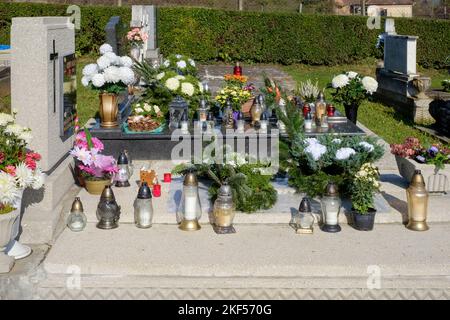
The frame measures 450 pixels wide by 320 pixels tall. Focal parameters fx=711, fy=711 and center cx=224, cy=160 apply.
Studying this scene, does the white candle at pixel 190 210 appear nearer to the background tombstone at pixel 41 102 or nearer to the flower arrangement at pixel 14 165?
the background tombstone at pixel 41 102

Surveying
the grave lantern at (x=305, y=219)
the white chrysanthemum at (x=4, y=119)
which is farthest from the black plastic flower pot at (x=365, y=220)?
the white chrysanthemum at (x=4, y=119)

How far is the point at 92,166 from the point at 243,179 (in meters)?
1.72

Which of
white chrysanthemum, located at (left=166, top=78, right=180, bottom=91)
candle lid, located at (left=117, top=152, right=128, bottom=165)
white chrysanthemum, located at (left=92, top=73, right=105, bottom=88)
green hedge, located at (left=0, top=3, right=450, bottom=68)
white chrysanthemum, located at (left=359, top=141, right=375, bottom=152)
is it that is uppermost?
green hedge, located at (left=0, top=3, right=450, bottom=68)

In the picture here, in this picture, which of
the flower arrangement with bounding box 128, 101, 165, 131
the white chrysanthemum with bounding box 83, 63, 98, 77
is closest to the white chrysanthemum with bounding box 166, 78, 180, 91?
the flower arrangement with bounding box 128, 101, 165, 131

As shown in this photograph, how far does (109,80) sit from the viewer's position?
28.6ft

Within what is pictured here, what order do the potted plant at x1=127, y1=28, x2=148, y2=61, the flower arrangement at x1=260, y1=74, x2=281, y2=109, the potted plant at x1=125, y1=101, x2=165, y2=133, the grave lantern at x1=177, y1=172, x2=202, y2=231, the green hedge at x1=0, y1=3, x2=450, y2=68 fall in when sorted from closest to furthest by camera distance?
the grave lantern at x1=177, y1=172, x2=202, y2=231, the potted plant at x1=125, y1=101, x2=165, y2=133, the flower arrangement at x1=260, y1=74, x2=281, y2=109, the potted plant at x1=127, y1=28, x2=148, y2=61, the green hedge at x1=0, y1=3, x2=450, y2=68

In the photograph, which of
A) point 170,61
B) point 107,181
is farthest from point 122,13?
point 107,181

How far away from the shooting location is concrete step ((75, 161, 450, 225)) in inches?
268

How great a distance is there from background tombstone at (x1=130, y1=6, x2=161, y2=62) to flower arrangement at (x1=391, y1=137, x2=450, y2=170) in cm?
933

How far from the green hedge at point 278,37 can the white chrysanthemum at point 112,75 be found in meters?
12.7

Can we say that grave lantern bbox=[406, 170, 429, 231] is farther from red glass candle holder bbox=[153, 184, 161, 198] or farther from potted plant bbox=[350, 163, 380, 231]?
red glass candle holder bbox=[153, 184, 161, 198]

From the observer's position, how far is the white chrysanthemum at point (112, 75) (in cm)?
867

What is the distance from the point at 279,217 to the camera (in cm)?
682
